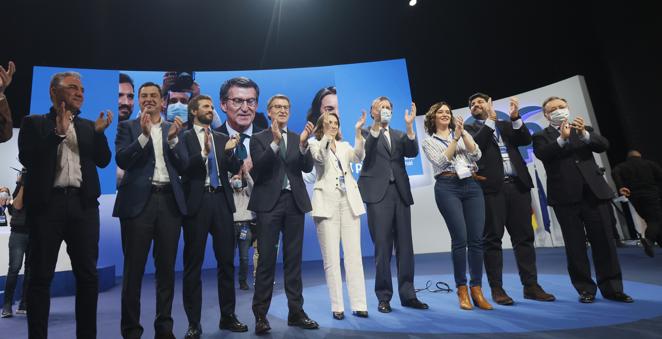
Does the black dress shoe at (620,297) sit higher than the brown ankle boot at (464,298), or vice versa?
the brown ankle boot at (464,298)

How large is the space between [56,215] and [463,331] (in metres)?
2.52

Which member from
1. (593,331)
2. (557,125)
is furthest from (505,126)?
(593,331)

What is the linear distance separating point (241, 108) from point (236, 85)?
0.54 meters

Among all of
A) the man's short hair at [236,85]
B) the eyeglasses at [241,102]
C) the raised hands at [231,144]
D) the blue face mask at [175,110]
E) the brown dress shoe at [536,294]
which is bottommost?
the brown dress shoe at [536,294]

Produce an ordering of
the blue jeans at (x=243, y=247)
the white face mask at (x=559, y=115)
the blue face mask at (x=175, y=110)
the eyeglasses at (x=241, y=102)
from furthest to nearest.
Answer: the eyeglasses at (x=241, y=102) → the blue face mask at (x=175, y=110) → the blue jeans at (x=243, y=247) → the white face mask at (x=559, y=115)

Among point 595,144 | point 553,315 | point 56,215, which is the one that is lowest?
point 553,315

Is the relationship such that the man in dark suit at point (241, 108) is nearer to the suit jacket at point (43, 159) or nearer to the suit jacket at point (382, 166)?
the suit jacket at point (382, 166)

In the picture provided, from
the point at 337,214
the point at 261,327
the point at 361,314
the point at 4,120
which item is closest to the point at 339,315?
the point at 361,314

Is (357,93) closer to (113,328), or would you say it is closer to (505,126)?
(505,126)

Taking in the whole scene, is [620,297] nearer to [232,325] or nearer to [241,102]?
[232,325]

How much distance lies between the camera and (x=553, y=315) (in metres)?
2.72

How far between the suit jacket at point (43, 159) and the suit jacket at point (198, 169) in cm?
60

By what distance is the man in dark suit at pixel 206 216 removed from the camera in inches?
109

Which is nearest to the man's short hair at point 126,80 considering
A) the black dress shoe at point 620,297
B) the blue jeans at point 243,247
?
the blue jeans at point 243,247
